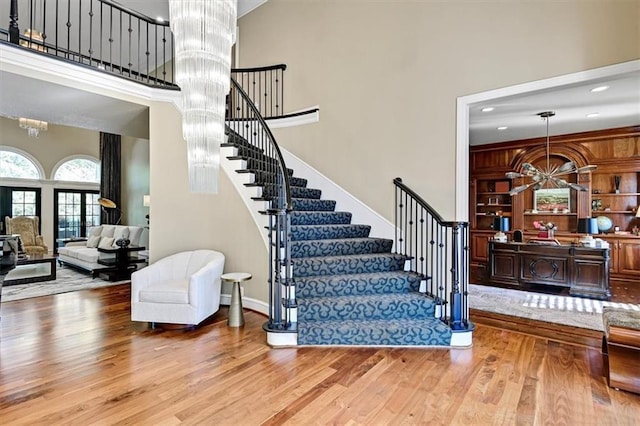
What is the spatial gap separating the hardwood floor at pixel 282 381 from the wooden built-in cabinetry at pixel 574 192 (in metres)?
→ 4.26

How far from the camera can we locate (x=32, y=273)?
20.8 feet

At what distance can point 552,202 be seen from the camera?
7.39m

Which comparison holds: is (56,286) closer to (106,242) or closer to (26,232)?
(106,242)

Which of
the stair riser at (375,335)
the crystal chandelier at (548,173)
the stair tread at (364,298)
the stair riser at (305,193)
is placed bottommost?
the stair riser at (375,335)

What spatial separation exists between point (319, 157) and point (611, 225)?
6232mm

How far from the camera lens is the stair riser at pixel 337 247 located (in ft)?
13.2

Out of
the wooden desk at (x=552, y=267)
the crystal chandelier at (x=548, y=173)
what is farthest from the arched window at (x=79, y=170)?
the crystal chandelier at (x=548, y=173)

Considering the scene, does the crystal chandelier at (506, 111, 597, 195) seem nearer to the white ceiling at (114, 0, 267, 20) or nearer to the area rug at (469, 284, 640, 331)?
the area rug at (469, 284, 640, 331)

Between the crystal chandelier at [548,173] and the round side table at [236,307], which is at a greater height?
the crystal chandelier at [548,173]

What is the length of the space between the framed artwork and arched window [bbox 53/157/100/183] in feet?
42.3

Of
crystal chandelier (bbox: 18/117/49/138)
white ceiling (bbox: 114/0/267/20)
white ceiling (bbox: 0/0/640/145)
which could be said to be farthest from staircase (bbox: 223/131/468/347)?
crystal chandelier (bbox: 18/117/49/138)

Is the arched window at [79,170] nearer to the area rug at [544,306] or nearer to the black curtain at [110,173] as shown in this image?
the black curtain at [110,173]

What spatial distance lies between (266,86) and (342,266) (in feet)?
13.8

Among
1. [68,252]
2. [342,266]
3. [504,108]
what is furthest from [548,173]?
[68,252]
